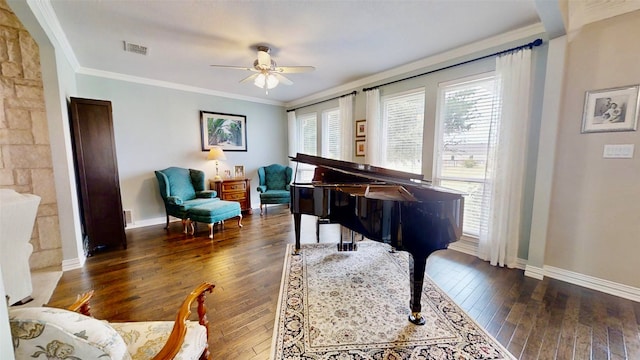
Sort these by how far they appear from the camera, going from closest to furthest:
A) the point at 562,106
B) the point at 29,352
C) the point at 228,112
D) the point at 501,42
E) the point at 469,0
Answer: the point at 29,352 → the point at 469,0 → the point at 562,106 → the point at 501,42 → the point at 228,112

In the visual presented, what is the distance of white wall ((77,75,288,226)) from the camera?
408 centimetres

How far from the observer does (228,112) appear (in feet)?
17.3

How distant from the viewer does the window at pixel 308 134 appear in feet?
18.6

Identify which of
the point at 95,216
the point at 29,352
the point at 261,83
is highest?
the point at 261,83

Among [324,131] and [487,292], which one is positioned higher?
[324,131]

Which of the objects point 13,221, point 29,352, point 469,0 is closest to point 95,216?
point 13,221

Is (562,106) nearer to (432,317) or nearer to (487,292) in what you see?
(487,292)

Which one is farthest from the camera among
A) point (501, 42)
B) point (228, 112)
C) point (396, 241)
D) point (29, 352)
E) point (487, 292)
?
point (228, 112)

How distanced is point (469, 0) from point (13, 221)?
3.96m

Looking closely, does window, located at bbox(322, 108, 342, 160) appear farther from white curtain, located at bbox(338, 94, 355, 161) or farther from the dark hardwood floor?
the dark hardwood floor

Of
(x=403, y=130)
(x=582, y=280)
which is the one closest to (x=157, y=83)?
(x=403, y=130)

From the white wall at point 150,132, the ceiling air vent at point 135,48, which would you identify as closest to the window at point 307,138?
the white wall at point 150,132


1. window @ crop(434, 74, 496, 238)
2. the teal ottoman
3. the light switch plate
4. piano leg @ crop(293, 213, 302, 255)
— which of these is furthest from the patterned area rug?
the light switch plate

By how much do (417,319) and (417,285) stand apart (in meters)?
0.27
